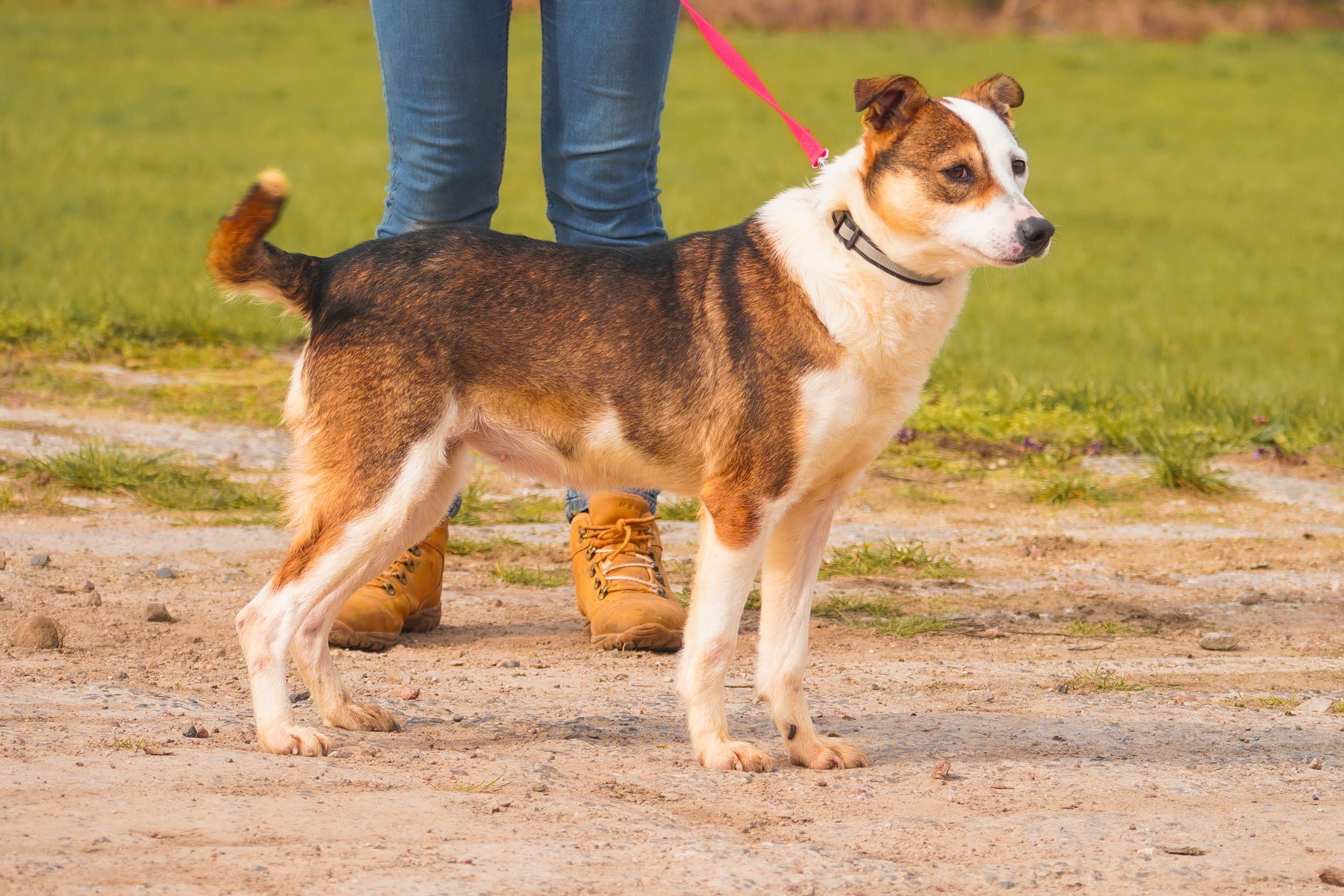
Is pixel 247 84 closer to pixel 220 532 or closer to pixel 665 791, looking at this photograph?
pixel 220 532

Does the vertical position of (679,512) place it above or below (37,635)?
below

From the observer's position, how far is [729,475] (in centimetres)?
374

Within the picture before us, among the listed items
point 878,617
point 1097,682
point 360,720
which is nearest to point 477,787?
point 360,720

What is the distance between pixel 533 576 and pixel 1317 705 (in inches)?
103

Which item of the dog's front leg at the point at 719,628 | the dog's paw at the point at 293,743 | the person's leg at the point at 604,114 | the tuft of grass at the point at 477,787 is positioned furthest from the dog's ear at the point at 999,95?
the dog's paw at the point at 293,743

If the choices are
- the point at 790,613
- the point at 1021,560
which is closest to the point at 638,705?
the point at 790,613

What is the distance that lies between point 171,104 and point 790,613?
1849 centimetres

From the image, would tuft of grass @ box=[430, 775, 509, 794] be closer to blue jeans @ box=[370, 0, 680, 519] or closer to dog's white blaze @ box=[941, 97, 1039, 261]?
blue jeans @ box=[370, 0, 680, 519]

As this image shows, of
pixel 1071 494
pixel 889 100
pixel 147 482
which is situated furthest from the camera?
pixel 1071 494

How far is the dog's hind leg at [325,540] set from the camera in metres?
3.69

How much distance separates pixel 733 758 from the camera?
3721mm

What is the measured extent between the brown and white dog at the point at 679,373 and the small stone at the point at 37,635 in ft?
3.15

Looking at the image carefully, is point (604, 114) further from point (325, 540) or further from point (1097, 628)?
point (1097, 628)

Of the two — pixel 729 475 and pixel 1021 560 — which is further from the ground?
pixel 729 475
